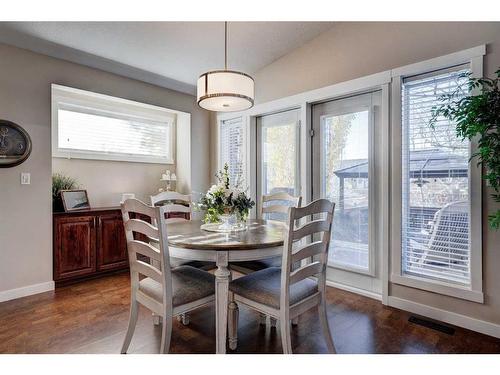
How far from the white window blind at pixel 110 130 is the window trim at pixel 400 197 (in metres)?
3.10

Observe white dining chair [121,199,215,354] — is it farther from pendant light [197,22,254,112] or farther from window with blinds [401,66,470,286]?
window with blinds [401,66,470,286]

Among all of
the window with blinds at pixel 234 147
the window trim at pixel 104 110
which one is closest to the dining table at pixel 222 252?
the window with blinds at pixel 234 147

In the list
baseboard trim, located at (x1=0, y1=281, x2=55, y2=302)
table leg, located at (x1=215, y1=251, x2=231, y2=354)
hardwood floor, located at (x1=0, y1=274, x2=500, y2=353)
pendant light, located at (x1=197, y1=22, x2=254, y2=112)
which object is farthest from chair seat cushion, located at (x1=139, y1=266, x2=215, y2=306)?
baseboard trim, located at (x1=0, y1=281, x2=55, y2=302)

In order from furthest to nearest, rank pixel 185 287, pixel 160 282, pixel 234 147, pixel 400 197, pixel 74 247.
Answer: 1. pixel 234 147
2. pixel 74 247
3. pixel 400 197
4. pixel 185 287
5. pixel 160 282

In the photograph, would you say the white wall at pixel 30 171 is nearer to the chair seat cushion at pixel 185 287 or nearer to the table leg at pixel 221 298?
the chair seat cushion at pixel 185 287

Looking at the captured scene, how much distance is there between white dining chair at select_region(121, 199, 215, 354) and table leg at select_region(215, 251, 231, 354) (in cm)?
13

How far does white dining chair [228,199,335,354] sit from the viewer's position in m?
1.61

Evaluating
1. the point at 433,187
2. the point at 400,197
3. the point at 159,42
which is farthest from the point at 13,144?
the point at 433,187

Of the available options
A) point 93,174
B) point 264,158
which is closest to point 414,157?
point 264,158

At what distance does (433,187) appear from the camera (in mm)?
2408

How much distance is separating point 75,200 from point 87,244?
21.1 inches

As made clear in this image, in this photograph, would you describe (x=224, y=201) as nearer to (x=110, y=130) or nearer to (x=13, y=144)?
(x=13, y=144)

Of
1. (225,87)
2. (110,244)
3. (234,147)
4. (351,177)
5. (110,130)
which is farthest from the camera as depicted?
(234,147)

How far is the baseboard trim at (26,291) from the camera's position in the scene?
271 cm
